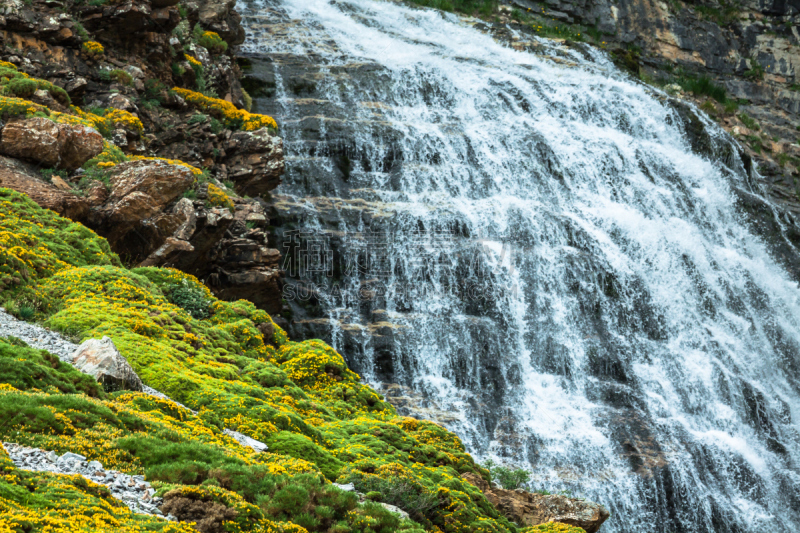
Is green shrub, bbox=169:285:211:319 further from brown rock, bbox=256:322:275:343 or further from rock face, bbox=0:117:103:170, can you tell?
rock face, bbox=0:117:103:170

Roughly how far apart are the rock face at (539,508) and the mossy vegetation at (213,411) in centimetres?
51

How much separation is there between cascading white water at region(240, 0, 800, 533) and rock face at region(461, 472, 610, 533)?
15.5 feet

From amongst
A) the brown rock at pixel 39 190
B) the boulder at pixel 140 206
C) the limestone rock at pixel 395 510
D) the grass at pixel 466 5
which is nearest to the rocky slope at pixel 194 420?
the limestone rock at pixel 395 510

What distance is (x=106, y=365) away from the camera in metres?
9.12

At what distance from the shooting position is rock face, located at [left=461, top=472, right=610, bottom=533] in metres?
12.3

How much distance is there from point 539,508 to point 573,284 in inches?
469

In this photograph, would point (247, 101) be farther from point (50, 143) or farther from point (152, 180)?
point (50, 143)

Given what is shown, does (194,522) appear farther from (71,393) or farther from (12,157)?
(12,157)

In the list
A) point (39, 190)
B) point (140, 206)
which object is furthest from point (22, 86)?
point (140, 206)

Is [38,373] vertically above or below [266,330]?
above

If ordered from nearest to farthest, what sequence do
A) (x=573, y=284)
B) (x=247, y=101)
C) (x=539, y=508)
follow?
(x=539, y=508) → (x=573, y=284) → (x=247, y=101)

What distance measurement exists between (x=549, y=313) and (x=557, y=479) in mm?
6271

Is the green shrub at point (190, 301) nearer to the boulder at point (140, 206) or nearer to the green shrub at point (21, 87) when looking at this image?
the boulder at point (140, 206)

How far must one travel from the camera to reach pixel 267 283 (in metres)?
19.1
